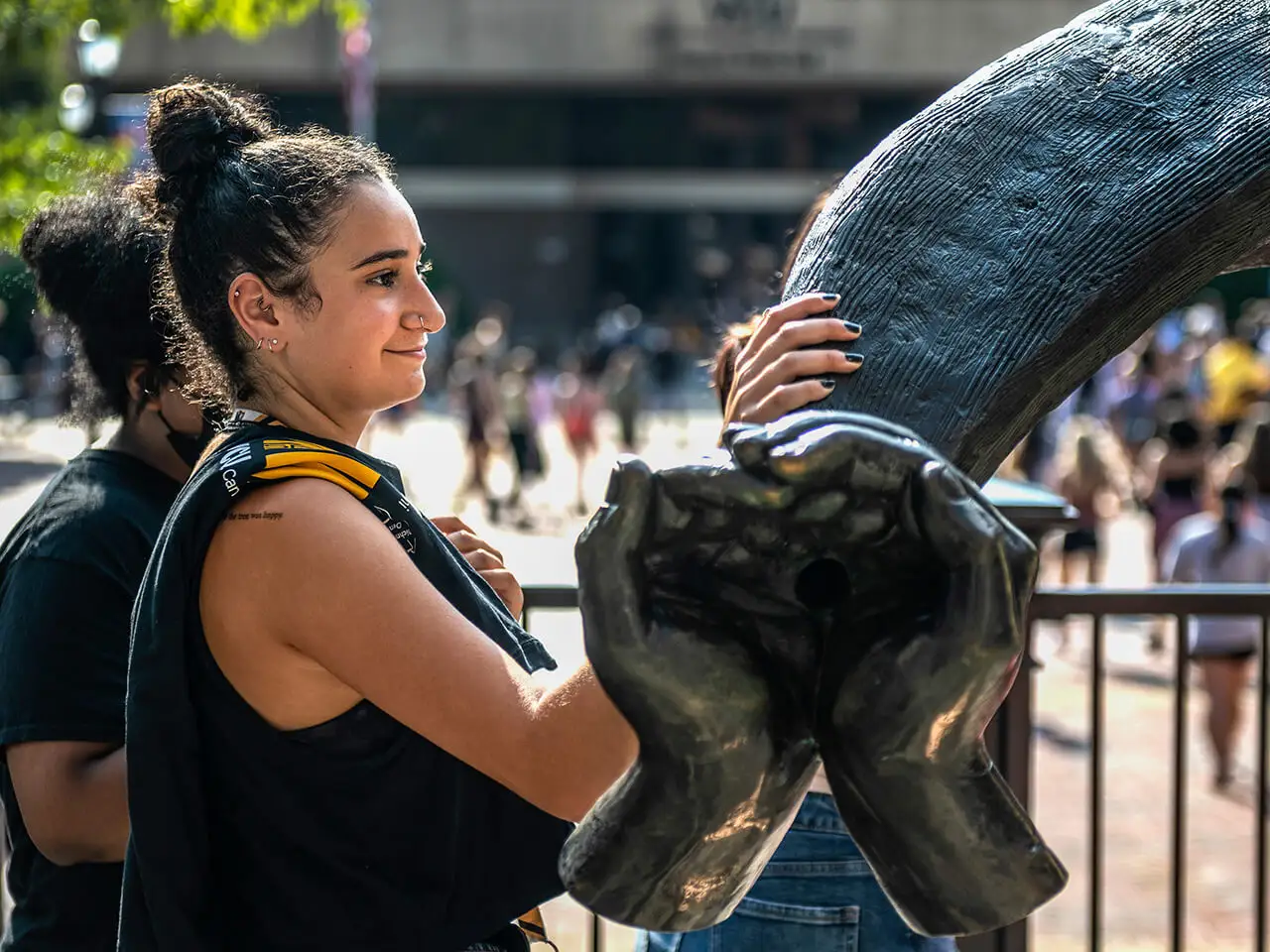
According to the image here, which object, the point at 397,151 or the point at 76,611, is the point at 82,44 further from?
the point at 397,151

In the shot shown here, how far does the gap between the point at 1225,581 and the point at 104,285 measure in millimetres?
6042

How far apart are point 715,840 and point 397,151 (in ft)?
135

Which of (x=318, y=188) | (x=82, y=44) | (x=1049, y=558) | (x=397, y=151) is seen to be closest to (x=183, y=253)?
(x=318, y=188)

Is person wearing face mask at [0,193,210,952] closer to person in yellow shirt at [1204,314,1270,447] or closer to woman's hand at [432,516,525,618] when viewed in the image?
woman's hand at [432,516,525,618]

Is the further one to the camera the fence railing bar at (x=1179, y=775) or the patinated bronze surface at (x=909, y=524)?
the fence railing bar at (x=1179, y=775)

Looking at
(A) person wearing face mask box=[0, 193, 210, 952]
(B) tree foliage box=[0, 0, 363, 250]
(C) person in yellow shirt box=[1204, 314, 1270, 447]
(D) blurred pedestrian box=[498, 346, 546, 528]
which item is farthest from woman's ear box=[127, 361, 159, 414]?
(D) blurred pedestrian box=[498, 346, 546, 528]

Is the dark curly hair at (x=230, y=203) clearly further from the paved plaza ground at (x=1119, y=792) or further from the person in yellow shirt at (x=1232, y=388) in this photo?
the person in yellow shirt at (x=1232, y=388)

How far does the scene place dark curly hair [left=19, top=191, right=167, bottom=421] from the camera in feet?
7.30

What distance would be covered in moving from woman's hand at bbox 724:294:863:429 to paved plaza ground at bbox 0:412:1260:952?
338 millimetres

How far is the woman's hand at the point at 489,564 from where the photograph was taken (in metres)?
1.92

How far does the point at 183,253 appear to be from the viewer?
1.72m

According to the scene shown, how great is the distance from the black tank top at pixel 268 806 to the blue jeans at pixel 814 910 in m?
0.78

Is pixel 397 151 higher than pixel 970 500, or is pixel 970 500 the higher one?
pixel 397 151

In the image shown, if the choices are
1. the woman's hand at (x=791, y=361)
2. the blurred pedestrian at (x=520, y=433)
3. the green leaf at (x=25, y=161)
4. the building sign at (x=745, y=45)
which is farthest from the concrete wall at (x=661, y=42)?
the woman's hand at (x=791, y=361)
